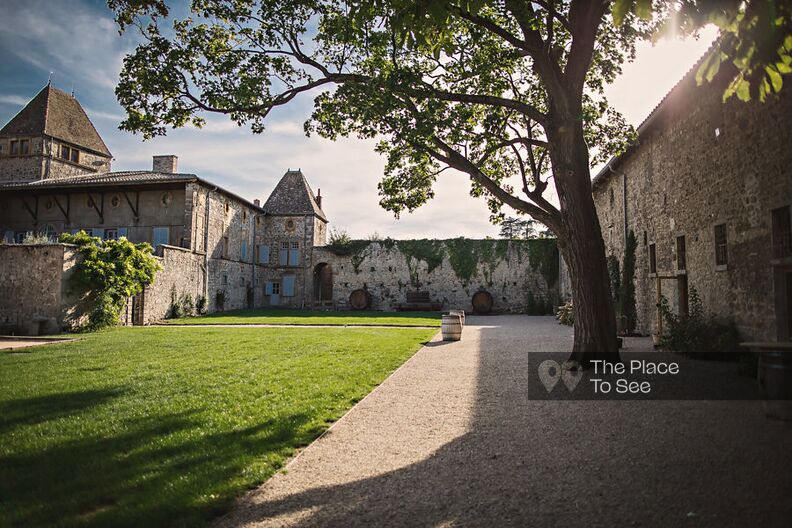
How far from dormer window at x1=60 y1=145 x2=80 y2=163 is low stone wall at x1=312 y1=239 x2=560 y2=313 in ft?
58.6

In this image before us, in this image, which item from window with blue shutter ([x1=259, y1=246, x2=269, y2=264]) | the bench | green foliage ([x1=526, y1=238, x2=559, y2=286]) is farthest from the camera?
window with blue shutter ([x1=259, y1=246, x2=269, y2=264])

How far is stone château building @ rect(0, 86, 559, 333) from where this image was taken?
22344mm

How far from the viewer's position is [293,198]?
30.7 meters

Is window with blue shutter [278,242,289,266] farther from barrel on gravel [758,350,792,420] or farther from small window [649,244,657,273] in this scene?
barrel on gravel [758,350,792,420]

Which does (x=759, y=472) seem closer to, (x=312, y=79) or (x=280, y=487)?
(x=280, y=487)

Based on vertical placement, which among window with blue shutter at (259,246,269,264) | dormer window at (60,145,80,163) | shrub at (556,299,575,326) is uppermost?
dormer window at (60,145,80,163)

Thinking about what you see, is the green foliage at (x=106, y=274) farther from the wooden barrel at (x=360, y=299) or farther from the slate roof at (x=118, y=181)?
the wooden barrel at (x=360, y=299)

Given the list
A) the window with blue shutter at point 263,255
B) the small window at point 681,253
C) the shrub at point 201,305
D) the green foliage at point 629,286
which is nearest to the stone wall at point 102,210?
the shrub at point 201,305

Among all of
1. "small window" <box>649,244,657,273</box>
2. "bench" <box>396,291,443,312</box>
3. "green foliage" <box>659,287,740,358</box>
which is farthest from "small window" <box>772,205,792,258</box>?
"bench" <box>396,291,443,312</box>

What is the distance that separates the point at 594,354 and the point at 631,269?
7.92 meters

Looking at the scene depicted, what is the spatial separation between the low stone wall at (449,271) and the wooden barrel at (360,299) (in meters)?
0.37

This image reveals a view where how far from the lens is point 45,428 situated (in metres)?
4.32

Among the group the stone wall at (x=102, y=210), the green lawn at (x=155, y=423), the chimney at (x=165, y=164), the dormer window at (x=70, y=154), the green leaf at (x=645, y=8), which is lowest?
the green lawn at (x=155, y=423)

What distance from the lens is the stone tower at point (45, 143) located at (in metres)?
28.8
